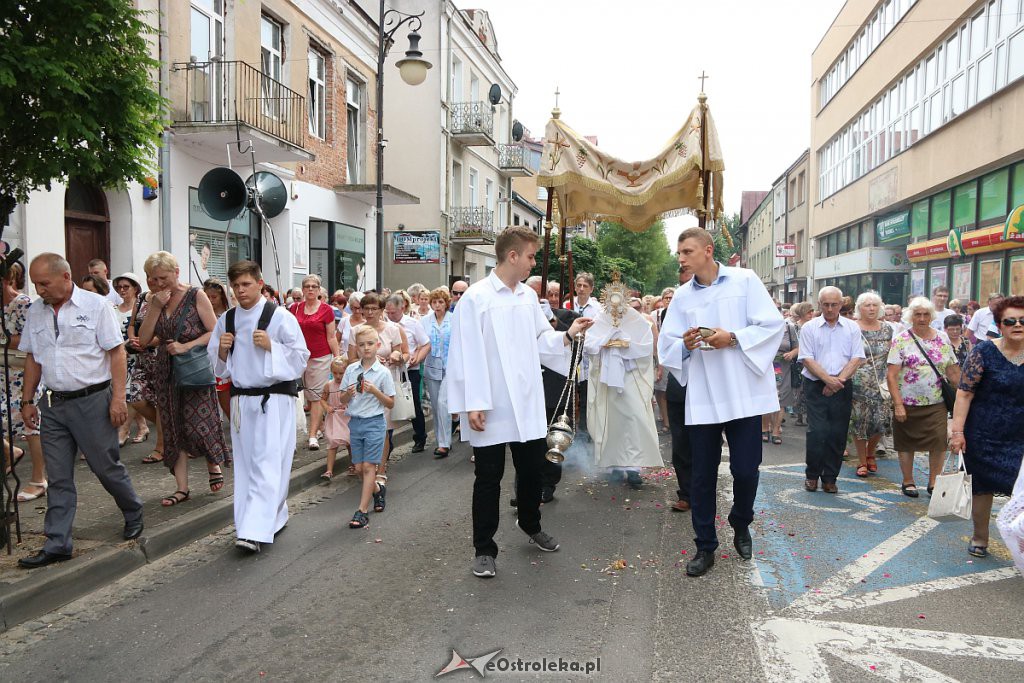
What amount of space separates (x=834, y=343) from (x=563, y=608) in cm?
418

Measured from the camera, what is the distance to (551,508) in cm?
634

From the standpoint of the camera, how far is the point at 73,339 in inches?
191

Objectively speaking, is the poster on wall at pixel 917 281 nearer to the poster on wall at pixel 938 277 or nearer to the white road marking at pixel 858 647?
the poster on wall at pixel 938 277

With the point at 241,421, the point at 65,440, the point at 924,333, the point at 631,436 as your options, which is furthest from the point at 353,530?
the point at 924,333

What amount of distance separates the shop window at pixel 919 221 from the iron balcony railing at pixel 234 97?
1807cm

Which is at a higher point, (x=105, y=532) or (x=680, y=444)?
(x=680, y=444)

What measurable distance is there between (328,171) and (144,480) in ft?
39.6

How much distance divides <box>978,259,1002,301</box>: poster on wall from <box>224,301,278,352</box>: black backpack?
56.4 feet

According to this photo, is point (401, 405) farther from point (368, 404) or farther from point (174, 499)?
point (174, 499)

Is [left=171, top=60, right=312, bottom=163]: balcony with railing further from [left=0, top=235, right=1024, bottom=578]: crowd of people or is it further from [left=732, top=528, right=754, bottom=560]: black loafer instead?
[left=732, top=528, right=754, bottom=560]: black loafer

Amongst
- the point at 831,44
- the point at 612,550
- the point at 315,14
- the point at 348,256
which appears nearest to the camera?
the point at 612,550

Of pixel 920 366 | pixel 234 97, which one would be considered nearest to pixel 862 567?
pixel 920 366

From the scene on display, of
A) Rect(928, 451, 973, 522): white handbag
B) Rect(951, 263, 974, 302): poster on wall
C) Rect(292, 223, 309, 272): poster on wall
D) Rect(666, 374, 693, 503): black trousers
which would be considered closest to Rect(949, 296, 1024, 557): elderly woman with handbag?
Rect(928, 451, 973, 522): white handbag

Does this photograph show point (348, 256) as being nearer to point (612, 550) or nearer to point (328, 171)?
point (328, 171)
